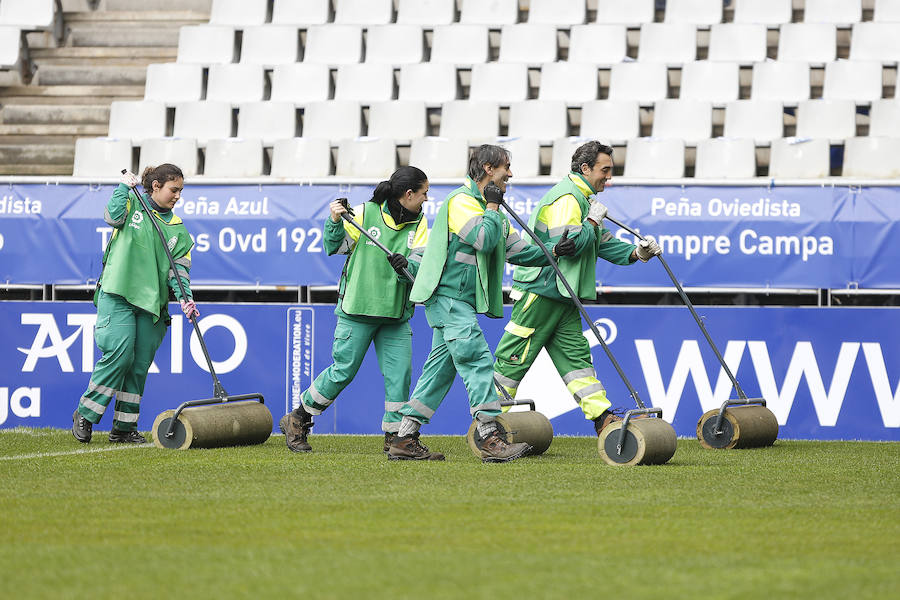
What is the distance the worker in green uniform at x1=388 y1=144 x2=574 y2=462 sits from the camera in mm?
7336

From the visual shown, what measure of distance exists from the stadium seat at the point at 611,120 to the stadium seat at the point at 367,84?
2.16 meters

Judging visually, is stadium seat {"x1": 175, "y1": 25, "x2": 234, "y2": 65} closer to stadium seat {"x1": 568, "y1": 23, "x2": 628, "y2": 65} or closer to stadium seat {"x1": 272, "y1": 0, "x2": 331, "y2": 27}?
stadium seat {"x1": 272, "y1": 0, "x2": 331, "y2": 27}

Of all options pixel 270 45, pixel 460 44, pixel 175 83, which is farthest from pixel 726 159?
pixel 175 83

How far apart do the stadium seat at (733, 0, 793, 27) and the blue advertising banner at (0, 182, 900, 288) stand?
4.64 m

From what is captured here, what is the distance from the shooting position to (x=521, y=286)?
8.24 metres

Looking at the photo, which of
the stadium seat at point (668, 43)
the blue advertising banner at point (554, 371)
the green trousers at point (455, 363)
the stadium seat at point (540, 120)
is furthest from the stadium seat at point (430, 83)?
the green trousers at point (455, 363)

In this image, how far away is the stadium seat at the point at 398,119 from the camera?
43.9 ft

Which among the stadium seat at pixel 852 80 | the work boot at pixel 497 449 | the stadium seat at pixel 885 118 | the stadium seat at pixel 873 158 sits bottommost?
the work boot at pixel 497 449

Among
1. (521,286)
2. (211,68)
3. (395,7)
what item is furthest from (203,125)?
Answer: (521,286)

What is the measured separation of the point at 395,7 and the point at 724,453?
869cm

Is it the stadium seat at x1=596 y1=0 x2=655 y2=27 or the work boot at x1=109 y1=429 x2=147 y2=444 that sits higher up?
the stadium seat at x1=596 y1=0 x2=655 y2=27

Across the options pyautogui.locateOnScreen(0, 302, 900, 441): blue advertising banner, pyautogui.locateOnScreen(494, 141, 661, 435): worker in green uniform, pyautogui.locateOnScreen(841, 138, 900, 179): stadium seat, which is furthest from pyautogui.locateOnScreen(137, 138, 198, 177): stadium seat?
pyautogui.locateOnScreen(841, 138, 900, 179): stadium seat

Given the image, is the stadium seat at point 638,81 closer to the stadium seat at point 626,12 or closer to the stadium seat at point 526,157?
the stadium seat at point 626,12

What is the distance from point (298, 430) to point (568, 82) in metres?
6.75
